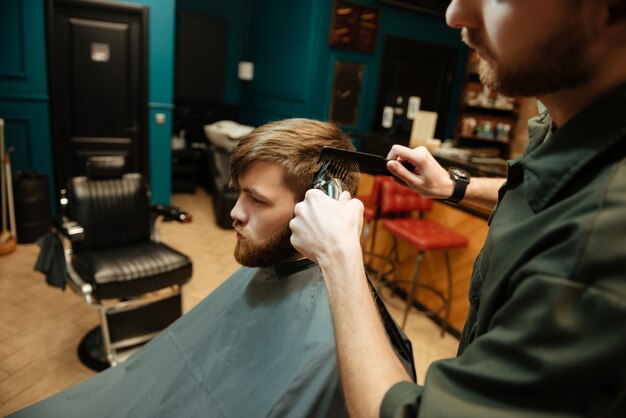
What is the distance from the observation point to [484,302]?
0.69 metres

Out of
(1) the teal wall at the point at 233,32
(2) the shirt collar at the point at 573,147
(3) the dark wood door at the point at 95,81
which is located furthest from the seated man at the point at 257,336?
(1) the teal wall at the point at 233,32

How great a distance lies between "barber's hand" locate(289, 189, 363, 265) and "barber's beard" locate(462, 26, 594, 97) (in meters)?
0.33

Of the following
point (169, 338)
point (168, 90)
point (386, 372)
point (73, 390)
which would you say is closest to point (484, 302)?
point (386, 372)

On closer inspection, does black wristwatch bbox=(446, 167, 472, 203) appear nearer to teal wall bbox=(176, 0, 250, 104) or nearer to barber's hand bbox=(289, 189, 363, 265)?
barber's hand bbox=(289, 189, 363, 265)

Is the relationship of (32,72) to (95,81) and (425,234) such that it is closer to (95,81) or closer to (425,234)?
(95,81)

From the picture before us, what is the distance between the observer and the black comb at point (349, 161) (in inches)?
42.3

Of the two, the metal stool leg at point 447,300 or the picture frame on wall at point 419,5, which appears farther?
the picture frame on wall at point 419,5

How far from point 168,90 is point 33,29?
125cm

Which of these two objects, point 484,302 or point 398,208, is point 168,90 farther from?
point 484,302

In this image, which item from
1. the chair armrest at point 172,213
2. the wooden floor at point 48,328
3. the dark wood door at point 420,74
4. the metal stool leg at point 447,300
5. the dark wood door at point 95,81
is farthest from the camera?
the dark wood door at point 420,74

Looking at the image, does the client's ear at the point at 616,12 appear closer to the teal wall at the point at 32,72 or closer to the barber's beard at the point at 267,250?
the barber's beard at the point at 267,250

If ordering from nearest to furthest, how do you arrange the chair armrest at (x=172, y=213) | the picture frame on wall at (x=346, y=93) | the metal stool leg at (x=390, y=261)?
the chair armrest at (x=172, y=213) < the metal stool leg at (x=390, y=261) < the picture frame on wall at (x=346, y=93)

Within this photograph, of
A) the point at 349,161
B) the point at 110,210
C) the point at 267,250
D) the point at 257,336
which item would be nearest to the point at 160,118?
the point at 110,210

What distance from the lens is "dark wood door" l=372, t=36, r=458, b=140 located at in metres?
5.56
